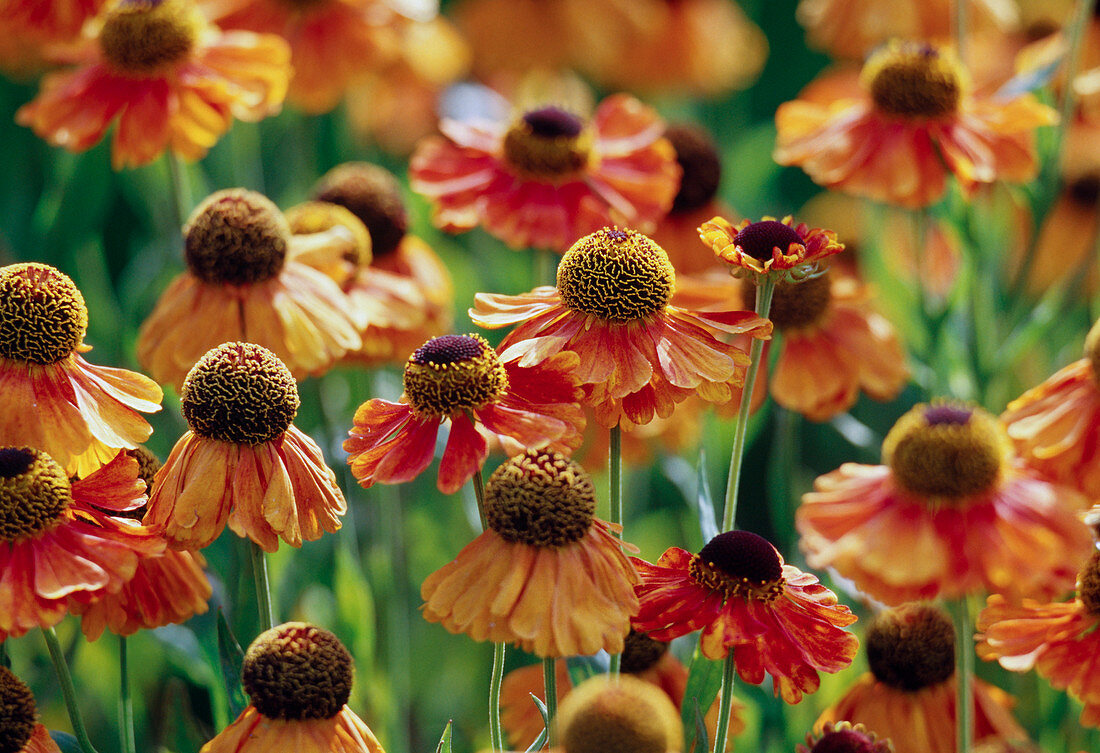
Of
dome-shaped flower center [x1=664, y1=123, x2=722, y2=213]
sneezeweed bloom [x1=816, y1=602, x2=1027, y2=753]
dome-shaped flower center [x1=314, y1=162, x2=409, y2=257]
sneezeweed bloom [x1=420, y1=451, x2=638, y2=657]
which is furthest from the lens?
dome-shaped flower center [x1=664, y1=123, x2=722, y2=213]

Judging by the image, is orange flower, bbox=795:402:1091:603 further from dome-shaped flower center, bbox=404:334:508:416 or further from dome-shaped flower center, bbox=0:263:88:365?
dome-shaped flower center, bbox=0:263:88:365

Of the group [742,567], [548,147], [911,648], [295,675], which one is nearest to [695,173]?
[548,147]

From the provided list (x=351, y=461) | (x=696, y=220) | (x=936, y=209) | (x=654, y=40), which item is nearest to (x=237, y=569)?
(x=351, y=461)

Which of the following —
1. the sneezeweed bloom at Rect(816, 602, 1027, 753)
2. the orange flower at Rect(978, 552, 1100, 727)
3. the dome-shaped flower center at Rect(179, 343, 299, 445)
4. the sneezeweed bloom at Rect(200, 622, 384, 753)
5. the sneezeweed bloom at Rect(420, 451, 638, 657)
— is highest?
the dome-shaped flower center at Rect(179, 343, 299, 445)

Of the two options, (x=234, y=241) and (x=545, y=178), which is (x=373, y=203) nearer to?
(x=545, y=178)

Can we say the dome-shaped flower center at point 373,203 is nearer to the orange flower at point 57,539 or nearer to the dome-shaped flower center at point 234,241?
the dome-shaped flower center at point 234,241

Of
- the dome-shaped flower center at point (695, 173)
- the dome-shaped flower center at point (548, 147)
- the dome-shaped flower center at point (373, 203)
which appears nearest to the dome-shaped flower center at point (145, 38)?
the dome-shaped flower center at point (373, 203)

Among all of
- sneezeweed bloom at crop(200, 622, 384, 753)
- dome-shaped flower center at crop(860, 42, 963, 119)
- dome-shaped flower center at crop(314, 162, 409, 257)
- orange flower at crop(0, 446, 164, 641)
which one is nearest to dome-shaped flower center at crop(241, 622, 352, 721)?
sneezeweed bloom at crop(200, 622, 384, 753)
